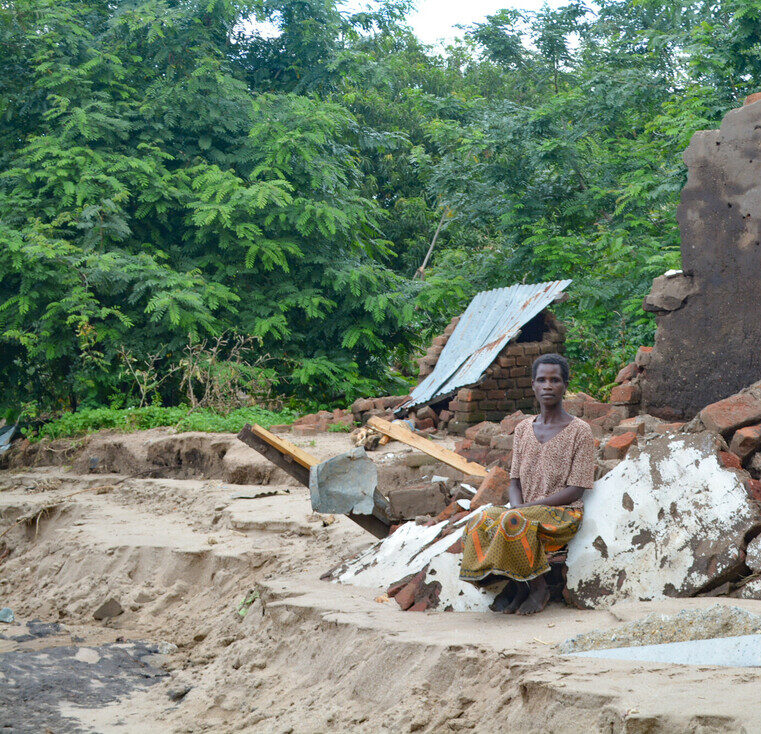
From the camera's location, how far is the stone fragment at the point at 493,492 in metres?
4.55

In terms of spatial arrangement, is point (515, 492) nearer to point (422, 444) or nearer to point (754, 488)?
point (754, 488)

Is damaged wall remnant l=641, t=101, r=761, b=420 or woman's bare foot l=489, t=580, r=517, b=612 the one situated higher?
damaged wall remnant l=641, t=101, r=761, b=420

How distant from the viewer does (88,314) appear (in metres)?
11.5

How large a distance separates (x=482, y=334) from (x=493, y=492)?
252 inches

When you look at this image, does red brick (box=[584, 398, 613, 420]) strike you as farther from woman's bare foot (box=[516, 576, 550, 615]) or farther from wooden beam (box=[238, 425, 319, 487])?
woman's bare foot (box=[516, 576, 550, 615])

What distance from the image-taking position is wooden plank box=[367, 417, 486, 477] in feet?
17.6

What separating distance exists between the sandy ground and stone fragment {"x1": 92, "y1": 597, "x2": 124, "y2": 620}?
5 cm

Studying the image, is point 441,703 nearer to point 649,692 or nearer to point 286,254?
point 649,692

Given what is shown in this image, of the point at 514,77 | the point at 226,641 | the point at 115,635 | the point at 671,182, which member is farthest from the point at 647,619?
the point at 514,77

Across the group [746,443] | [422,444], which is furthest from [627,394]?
[746,443]

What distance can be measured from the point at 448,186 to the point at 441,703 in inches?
501

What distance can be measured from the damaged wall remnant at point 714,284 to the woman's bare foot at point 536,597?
381 cm

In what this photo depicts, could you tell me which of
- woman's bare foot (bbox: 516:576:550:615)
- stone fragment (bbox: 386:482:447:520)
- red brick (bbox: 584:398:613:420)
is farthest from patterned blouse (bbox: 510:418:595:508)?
red brick (bbox: 584:398:613:420)

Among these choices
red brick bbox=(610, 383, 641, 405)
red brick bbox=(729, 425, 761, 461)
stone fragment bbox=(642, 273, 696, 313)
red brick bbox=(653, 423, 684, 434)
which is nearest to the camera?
red brick bbox=(729, 425, 761, 461)
